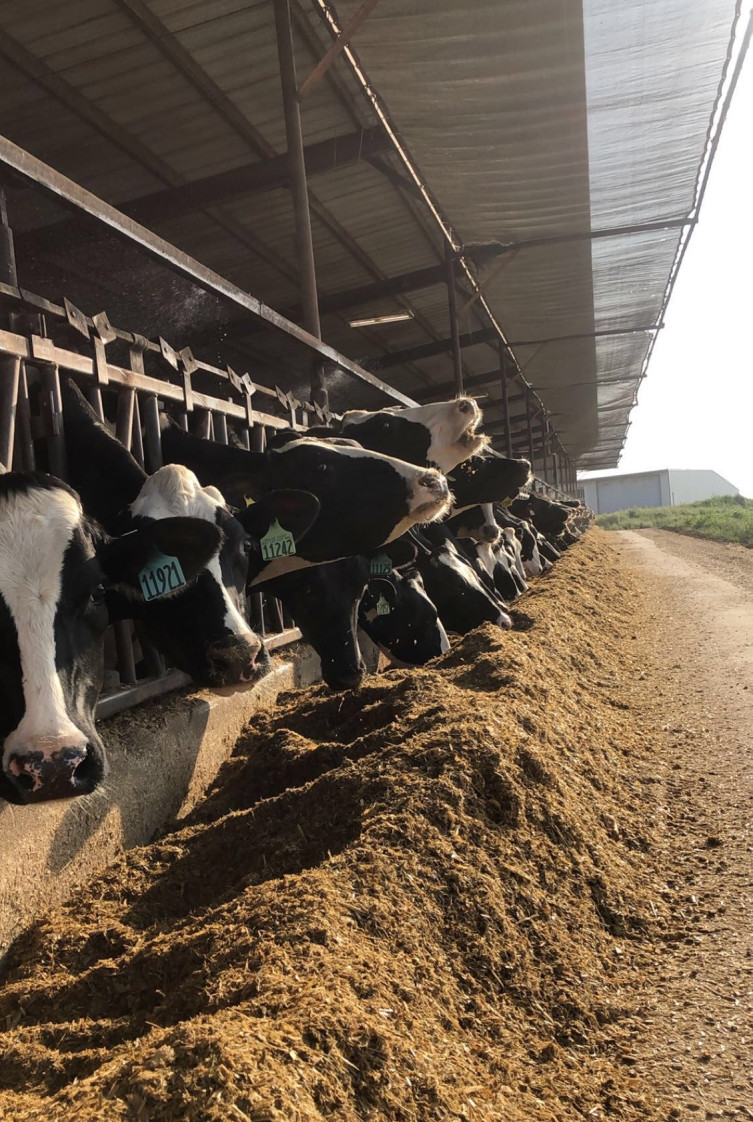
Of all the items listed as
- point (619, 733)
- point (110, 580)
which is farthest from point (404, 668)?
point (110, 580)

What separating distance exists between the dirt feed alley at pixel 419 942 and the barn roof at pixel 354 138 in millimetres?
2895

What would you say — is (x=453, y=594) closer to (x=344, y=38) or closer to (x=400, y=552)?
(x=400, y=552)

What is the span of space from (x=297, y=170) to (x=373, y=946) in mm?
6333

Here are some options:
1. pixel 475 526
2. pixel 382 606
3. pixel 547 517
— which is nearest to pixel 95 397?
pixel 382 606

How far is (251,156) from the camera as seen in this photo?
8.03m

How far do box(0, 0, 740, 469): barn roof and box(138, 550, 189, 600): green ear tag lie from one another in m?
1.88

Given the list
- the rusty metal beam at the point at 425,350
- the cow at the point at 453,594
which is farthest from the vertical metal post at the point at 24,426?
the rusty metal beam at the point at 425,350

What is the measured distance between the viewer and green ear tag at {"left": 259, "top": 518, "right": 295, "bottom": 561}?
172 inches

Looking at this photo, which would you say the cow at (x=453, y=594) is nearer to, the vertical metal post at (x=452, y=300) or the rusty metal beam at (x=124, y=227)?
the rusty metal beam at (x=124, y=227)

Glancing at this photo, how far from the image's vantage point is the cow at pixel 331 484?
491cm

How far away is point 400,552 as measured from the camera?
242 inches

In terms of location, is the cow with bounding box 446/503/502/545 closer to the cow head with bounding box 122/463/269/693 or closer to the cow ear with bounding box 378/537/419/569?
the cow ear with bounding box 378/537/419/569

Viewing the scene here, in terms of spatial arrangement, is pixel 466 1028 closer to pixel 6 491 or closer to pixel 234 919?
pixel 234 919

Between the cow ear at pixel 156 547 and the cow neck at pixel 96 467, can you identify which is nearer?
the cow ear at pixel 156 547
